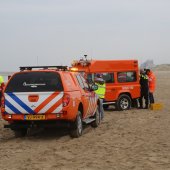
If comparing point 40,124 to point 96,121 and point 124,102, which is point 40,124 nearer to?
point 96,121

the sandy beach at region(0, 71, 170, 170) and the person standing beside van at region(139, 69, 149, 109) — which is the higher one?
the person standing beside van at region(139, 69, 149, 109)

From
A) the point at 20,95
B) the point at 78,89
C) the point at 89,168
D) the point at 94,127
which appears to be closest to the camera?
the point at 89,168

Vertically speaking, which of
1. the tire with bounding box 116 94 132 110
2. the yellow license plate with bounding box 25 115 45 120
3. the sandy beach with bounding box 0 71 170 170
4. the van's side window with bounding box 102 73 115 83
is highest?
the van's side window with bounding box 102 73 115 83

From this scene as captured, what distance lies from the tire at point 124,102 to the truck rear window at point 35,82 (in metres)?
9.40

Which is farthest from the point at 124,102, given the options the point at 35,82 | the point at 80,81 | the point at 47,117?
the point at 47,117

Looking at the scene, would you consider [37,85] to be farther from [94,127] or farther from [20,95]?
[94,127]

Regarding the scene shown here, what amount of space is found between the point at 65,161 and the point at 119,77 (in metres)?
12.2

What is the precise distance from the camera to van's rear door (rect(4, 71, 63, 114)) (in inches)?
448

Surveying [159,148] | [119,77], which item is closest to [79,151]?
[159,148]

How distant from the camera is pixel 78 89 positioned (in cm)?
1252

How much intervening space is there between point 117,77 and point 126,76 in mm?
457

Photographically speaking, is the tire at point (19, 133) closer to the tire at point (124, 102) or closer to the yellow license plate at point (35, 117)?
the yellow license plate at point (35, 117)

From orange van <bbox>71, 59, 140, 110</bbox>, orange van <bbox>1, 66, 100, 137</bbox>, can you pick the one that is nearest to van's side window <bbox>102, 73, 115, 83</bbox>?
orange van <bbox>71, 59, 140, 110</bbox>

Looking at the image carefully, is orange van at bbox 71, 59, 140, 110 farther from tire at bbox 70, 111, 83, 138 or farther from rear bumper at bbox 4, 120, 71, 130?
rear bumper at bbox 4, 120, 71, 130
